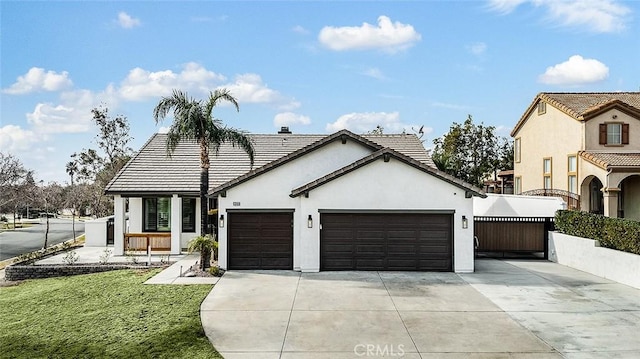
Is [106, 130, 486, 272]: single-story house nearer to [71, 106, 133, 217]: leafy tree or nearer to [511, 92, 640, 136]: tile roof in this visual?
[511, 92, 640, 136]: tile roof

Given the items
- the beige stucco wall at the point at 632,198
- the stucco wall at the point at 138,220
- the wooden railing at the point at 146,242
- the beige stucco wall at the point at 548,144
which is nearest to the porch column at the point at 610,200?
the beige stucco wall at the point at 548,144

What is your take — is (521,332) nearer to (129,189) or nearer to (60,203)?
(129,189)

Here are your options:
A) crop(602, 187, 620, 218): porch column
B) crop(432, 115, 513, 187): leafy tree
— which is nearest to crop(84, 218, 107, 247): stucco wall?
crop(602, 187, 620, 218): porch column

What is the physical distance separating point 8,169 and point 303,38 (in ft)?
94.8

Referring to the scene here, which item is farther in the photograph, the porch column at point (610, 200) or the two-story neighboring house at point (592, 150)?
the two-story neighboring house at point (592, 150)

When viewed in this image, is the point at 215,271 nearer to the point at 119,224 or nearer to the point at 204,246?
the point at 204,246

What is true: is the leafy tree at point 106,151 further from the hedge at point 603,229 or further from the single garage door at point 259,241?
the hedge at point 603,229

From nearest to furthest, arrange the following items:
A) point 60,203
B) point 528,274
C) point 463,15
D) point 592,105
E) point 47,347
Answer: point 47,347 < point 528,274 < point 463,15 < point 592,105 < point 60,203

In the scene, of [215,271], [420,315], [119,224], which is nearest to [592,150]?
[420,315]

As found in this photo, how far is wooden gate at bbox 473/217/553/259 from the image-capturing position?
1895cm

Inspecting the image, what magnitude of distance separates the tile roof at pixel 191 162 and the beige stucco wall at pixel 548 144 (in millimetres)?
9575

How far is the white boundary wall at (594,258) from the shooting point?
46.1ft

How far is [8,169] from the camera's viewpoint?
3678 centimetres

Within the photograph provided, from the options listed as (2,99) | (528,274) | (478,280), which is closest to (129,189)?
(2,99)
